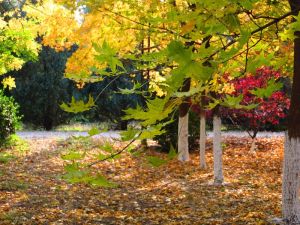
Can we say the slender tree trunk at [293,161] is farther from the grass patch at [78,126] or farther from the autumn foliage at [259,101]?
the grass patch at [78,126]

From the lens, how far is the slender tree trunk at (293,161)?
586 centimetres

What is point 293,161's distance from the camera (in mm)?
6141

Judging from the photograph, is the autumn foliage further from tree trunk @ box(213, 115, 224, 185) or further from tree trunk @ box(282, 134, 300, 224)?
tree trunk @ box(282, 134, 300, 224)

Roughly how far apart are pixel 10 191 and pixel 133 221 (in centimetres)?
321

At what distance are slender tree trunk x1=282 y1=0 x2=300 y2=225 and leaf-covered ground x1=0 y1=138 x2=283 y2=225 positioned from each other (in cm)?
57

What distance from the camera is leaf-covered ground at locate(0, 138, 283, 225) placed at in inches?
279

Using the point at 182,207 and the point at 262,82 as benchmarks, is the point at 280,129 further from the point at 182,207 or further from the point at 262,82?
the point at 182,207

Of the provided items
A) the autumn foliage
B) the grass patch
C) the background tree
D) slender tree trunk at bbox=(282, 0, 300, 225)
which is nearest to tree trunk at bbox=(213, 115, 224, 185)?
slender tree trunk at bbox=(282, 0, 300, 225)

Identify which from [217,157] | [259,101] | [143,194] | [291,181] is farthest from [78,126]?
[291,181]

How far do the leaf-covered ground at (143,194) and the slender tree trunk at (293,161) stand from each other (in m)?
0.57

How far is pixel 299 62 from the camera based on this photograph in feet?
18.8

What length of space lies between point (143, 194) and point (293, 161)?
3876mm

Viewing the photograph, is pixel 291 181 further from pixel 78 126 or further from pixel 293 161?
pixel 78 126

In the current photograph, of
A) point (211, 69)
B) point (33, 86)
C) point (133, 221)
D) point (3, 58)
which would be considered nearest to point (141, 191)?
point (133, 221)
